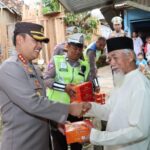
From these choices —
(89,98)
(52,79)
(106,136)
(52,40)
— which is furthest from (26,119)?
(52,40)

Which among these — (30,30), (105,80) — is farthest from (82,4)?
(105,80)

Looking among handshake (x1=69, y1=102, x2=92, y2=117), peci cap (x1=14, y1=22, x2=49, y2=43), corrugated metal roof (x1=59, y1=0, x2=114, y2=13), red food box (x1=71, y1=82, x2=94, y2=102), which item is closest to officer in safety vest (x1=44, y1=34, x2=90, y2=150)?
red food box (x1=71, y1=82, x2=94, y2=102)

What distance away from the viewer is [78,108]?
4.02 metres

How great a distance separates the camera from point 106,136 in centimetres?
332

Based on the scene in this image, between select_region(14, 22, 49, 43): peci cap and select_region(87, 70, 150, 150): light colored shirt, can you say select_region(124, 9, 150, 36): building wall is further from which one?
select_region(87, 70, 150, 150): light colored shirt

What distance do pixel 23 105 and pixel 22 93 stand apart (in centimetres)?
11

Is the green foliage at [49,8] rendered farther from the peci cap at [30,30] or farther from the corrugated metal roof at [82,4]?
the peci cap at [30,30]

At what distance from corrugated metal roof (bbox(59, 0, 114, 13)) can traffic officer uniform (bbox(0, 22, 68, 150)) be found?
Answer: 212 centimetres

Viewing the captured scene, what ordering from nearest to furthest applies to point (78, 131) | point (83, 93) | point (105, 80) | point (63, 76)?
1. point (78, 131)
2. point (83, 93)
3. point (63, 76)
4. point (105, 80)

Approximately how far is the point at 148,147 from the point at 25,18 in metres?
18.3

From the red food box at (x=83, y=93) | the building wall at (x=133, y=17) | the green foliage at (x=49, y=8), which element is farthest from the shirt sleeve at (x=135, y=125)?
the green foliage at (x=49, y=8)

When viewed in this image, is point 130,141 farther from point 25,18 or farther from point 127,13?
point 25,18

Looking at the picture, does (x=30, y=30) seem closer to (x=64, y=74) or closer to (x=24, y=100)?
(x=24, y=100)

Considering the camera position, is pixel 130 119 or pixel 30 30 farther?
pixel 30 30
